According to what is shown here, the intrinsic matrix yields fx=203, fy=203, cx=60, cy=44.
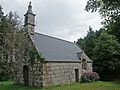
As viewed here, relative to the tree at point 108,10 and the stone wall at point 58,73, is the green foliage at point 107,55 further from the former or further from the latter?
the tree at point 108,10

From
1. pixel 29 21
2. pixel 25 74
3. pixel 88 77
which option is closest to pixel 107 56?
pixel 88 77

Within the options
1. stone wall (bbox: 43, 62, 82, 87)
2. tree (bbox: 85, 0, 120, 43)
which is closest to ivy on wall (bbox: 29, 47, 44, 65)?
stone wall (bbox: 43, 62, 82, 87)

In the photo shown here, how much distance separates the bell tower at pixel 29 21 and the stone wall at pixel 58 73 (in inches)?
203

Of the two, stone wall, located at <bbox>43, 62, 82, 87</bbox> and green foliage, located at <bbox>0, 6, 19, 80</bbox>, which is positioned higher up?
green foliage, located at <bbox>0, 6, 19, 80</bbox>

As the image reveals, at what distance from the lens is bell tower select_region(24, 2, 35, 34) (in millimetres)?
24631

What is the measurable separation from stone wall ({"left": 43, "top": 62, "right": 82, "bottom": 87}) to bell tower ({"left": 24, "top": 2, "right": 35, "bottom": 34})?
515 cm

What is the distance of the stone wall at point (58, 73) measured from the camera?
2217 cm

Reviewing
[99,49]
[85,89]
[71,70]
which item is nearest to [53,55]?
[71,70]

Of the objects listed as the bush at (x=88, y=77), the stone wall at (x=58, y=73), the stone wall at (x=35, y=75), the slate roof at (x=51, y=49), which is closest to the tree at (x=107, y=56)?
the bush at (x=88, y=77)

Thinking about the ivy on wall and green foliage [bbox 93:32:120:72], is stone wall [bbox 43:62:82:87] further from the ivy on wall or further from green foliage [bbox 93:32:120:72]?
green foliage [bbox 93:32:120:72]

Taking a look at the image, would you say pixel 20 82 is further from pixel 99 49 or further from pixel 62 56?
pixel 99 49

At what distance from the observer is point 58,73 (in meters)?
24.0

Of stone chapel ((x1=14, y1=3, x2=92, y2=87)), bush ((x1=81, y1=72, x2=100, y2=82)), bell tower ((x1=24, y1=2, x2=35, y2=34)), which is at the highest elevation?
bell tower ((x1=24, y1=2, x2=35, y2=34))

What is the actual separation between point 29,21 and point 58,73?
7211 millimetres
